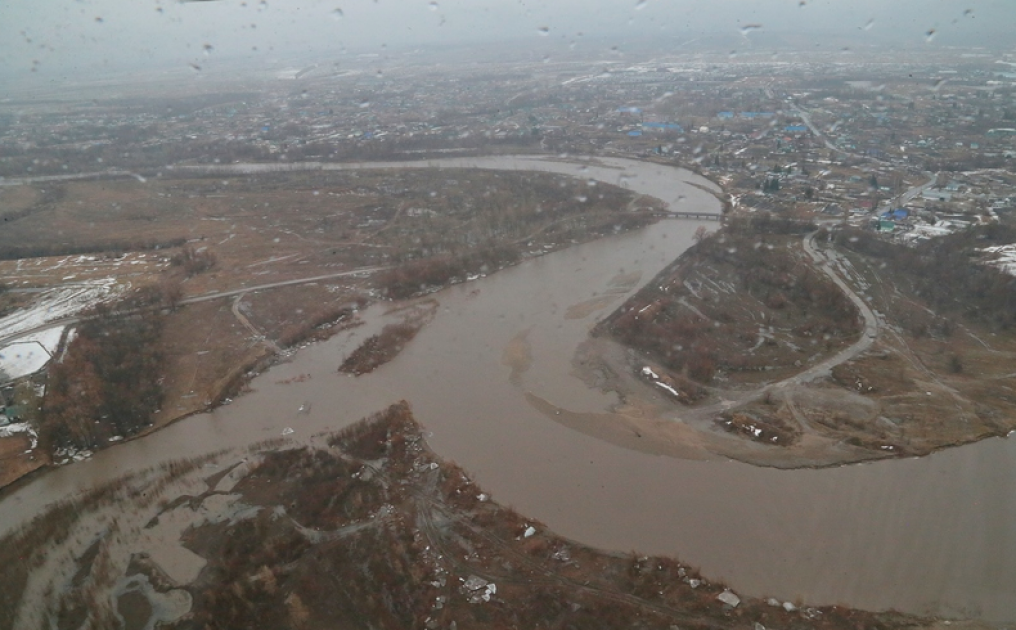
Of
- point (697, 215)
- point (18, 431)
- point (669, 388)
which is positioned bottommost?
point (18, 431)

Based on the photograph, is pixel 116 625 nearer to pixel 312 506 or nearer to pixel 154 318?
pixel 312 506

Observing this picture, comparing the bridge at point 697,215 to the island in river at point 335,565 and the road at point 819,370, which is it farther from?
the island in river at point 335,565

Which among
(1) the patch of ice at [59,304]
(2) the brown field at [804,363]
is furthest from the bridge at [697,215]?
(1) the patch of ice at [59,304]

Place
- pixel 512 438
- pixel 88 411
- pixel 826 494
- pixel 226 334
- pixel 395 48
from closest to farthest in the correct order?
pixel 826 494 → pixel 512 438 → pixel 88 411 → pixel 226 334 → pixel 395 48

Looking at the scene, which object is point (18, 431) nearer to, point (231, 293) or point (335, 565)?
point (231, 293)

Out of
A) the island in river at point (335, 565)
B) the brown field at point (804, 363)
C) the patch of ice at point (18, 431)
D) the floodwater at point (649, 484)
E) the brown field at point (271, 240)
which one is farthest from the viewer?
the brown field at point (271, 240)

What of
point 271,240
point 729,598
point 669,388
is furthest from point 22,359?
point 729,598

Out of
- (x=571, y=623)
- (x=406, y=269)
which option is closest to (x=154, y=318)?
(x=406, y=269)

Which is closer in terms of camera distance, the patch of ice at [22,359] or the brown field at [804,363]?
the brown field at [804,363]
